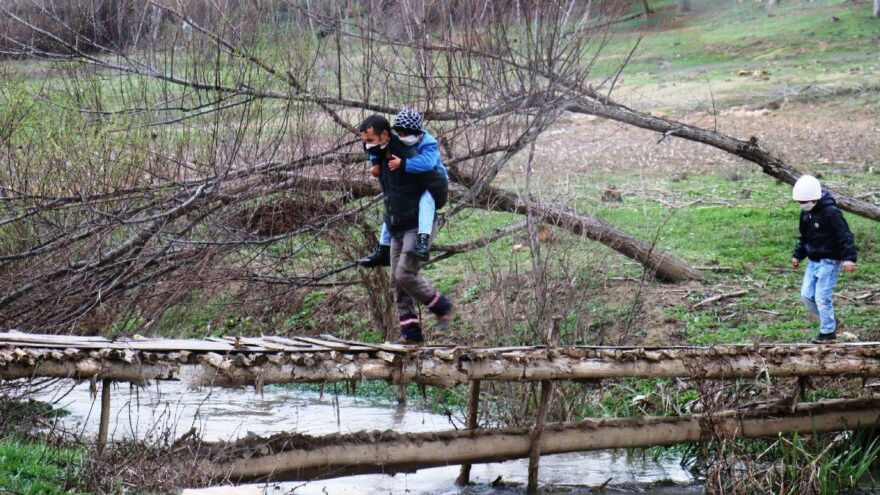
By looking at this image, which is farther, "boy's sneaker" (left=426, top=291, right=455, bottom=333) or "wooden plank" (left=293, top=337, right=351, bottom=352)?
"boy's sneaker" (left=426, top=291, right=455, bottom=333)

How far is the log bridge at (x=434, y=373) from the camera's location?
734cm

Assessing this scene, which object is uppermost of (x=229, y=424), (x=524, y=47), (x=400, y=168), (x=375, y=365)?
(x=524, y=47)

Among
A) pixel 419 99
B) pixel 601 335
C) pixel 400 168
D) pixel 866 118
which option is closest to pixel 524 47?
pixel 419 99

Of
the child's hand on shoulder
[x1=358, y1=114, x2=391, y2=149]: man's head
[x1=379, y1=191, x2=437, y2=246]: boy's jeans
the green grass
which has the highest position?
[x1=358, y1=114, x2=391, y2=149]: man's head

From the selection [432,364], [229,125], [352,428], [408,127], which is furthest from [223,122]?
[432,364]

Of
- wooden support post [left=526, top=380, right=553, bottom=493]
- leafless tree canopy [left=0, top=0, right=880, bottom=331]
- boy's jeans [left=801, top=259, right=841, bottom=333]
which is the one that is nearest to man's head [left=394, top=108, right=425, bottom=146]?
leafless tree canopy [left=0, top=0, right=880, bottom=331]

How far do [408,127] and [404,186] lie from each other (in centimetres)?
45

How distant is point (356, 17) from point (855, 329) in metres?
6.16

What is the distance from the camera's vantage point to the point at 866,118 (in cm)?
2242

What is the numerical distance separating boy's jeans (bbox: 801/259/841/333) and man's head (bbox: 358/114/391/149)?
14.3 feet

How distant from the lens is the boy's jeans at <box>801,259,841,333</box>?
10.2m

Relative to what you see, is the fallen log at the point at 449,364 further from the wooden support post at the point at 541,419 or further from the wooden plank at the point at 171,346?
the wooden support post at the point at 541,419

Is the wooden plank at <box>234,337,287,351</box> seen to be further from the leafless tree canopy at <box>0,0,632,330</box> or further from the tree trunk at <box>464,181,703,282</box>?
the tree trunk at <box>464,181,703,282</box>

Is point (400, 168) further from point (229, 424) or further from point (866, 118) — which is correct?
point (866, 118)
